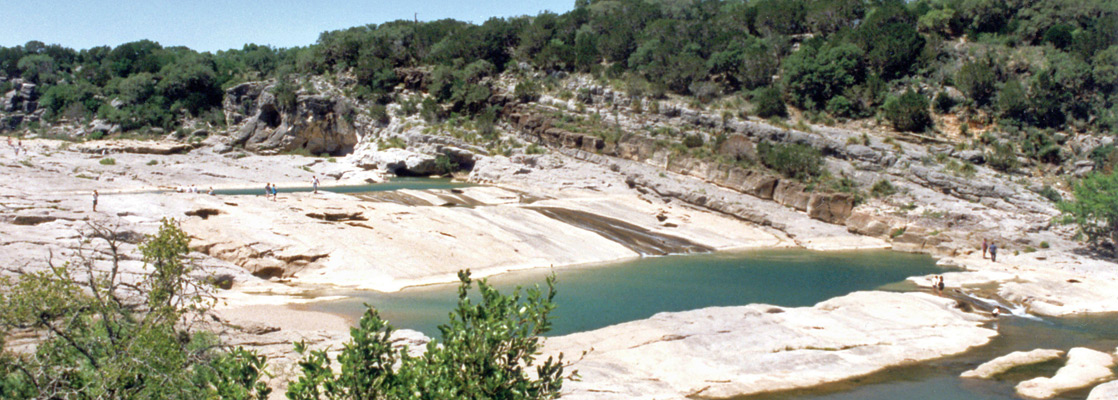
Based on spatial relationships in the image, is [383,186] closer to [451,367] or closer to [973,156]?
[973,156]

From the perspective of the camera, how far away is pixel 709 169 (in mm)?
51281

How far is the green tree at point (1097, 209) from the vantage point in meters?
34.5

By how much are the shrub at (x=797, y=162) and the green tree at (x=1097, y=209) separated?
49.8 feet

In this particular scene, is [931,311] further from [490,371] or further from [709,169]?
[709,169]

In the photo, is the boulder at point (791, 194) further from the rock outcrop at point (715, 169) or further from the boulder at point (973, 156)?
the boulder at point (973, 156)

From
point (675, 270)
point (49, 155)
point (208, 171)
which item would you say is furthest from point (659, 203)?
point (49, 155)

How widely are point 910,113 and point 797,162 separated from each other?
11885 millimetres

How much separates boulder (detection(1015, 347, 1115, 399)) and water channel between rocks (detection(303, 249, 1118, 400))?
36 cm

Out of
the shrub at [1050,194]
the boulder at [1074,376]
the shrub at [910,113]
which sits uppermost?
the shrub at [910,113]

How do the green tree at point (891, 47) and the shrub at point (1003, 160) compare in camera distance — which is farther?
the green tree at point (891, 47)

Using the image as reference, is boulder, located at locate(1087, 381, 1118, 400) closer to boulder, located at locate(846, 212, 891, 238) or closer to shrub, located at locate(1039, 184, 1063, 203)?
boulder, located at locate(846, 212, 891, 238)

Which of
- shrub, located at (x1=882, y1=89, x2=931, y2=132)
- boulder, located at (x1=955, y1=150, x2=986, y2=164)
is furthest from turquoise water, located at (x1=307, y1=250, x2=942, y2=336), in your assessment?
shrub, located at (x1=882, y1=89, x2=931, y2=132)

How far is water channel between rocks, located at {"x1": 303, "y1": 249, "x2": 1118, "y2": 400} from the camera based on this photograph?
57.7 feet

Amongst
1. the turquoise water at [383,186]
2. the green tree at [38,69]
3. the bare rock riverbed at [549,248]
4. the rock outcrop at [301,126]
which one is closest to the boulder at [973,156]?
the bare rock riverbed at [549,248]
